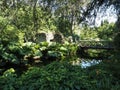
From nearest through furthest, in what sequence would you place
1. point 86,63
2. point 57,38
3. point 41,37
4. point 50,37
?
1. point 86,63
2. point 57,38
3. point 50,37
4. point 41,37

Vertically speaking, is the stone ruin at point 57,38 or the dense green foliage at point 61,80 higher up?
the dense green foliage at point 61,80

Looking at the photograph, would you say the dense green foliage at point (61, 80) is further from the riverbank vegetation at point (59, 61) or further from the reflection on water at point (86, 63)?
the reflection on water at point (86, 63)

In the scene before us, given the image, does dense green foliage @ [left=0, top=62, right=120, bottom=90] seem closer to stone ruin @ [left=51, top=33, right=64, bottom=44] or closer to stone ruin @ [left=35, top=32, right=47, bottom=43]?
stone ruin @ [left=51, top=33, right=64, bottom=44]

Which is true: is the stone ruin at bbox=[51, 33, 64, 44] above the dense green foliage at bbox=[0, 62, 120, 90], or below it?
below

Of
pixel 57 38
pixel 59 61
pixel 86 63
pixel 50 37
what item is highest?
pixel 59 61

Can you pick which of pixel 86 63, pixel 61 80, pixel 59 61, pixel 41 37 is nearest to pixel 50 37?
pixel 41 37

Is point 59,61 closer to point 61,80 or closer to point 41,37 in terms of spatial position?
point 61,80

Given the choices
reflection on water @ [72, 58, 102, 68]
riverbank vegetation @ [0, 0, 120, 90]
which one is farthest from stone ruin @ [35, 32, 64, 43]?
reflection on water @ [72, 58, 102, 68]

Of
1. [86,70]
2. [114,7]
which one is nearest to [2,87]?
[86,70]

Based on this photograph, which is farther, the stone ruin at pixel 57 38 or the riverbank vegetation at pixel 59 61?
the stone ruin at pixel 57 38

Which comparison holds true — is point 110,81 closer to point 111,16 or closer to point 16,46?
point 111,16

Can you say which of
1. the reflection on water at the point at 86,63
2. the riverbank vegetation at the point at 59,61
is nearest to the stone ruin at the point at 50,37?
the riverbank vegetation at the point at 59,61

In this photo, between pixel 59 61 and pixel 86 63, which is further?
pixel 86 63

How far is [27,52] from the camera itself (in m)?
17.5
